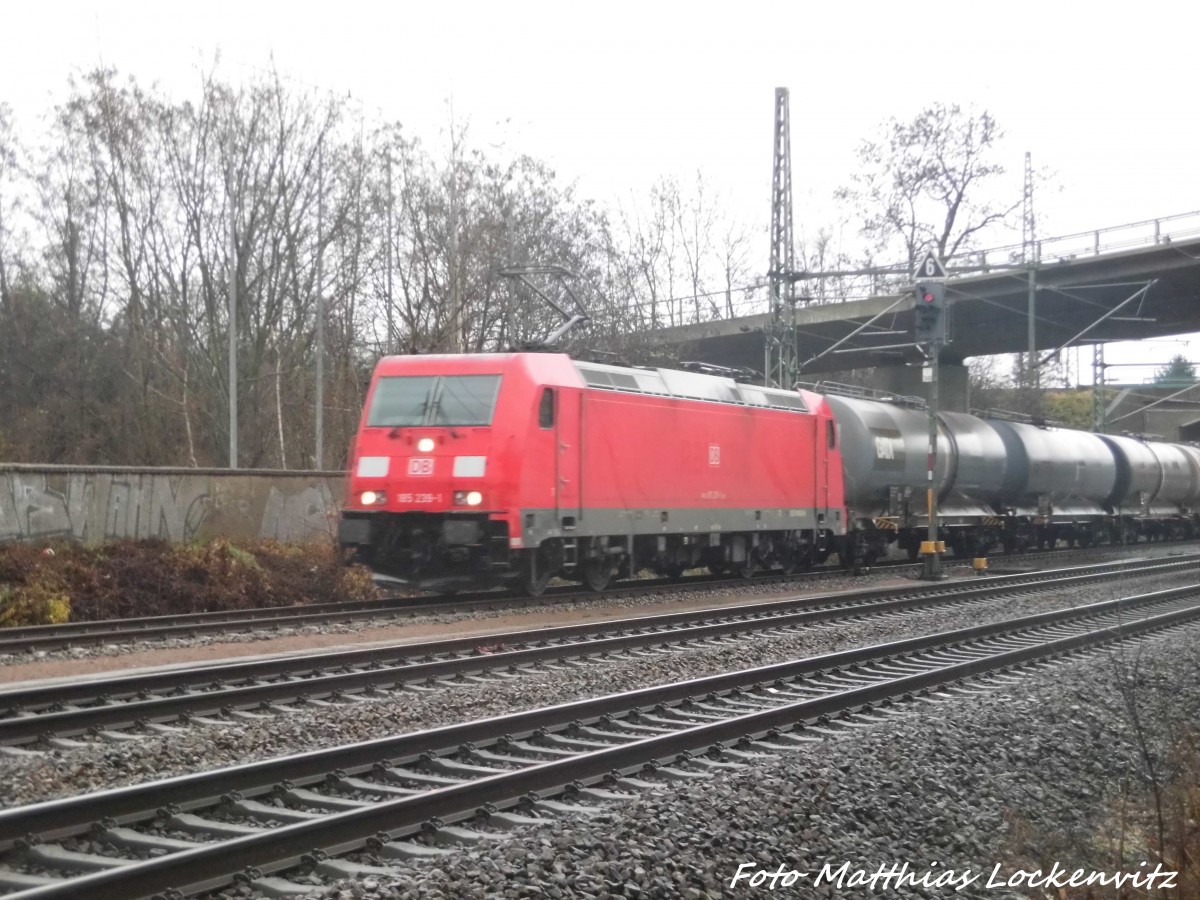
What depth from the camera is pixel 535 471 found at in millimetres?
16344

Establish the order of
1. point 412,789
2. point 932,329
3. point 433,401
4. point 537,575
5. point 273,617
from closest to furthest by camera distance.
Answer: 1. point 412,789
2. point 273,617
3. point 433,401
4. point 537,575
5. point 932,329

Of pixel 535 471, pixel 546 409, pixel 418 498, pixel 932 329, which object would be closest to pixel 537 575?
pixel 535 471

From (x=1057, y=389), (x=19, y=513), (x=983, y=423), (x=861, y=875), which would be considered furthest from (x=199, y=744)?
(x=1057, y=389)

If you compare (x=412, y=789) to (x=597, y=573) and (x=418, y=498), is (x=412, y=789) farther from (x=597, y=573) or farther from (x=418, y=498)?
(x=597, y=573)

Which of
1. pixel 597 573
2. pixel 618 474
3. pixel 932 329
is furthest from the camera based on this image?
pixel 932 329

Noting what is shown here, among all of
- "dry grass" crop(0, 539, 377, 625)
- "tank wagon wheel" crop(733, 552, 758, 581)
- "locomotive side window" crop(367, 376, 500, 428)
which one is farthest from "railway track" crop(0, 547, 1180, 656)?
"locomotive side window" crop(367, 376, 500, 428)

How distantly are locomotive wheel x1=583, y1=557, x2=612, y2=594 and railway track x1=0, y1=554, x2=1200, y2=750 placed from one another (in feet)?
9.88

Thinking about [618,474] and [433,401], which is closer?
[433,401]

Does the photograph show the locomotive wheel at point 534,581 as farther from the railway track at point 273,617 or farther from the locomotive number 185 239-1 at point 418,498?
the locomotive number 185 239-1 at point 418,498

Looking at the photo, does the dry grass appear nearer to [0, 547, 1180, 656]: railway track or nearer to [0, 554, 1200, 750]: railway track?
[0, 547, 1180, 656]: railway track

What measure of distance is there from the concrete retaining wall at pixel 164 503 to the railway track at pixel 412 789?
1179 centimetres

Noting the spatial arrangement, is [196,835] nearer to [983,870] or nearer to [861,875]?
[861,875]

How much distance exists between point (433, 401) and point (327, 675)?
6680 millimetres

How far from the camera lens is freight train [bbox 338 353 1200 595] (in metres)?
16.3
